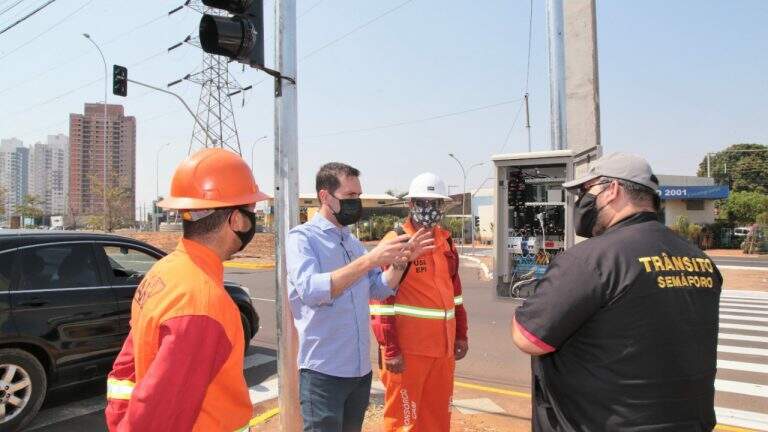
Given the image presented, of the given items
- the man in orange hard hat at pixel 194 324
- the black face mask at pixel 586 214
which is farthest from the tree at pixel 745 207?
the man in orange hard hat at pixel 194 324

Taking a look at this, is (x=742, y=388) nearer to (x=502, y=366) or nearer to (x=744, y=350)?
(x=744, y=350)

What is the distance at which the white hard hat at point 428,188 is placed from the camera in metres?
3.75

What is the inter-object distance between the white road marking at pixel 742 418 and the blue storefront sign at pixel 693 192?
36.1 meters

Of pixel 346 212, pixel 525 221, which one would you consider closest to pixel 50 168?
pixel 525 221

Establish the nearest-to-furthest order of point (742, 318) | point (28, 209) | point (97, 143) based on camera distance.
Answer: point (742, 318) → point (28, 209) → point (97, 143)

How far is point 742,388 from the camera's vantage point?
621 cm

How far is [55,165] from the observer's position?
103250mm

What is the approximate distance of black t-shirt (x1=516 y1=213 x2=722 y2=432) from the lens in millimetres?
1807

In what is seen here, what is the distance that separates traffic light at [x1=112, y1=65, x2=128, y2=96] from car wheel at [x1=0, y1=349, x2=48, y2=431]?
13753 millimetres

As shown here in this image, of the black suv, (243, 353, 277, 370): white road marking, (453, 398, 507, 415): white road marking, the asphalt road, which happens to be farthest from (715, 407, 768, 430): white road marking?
the black suv

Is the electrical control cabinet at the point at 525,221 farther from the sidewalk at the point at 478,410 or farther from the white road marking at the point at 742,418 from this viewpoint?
the white road marking at the point at 742,418

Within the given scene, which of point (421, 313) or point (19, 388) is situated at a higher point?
point (421, 313)

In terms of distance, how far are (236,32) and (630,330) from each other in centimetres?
275

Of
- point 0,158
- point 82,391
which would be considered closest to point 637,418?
point 82,391
